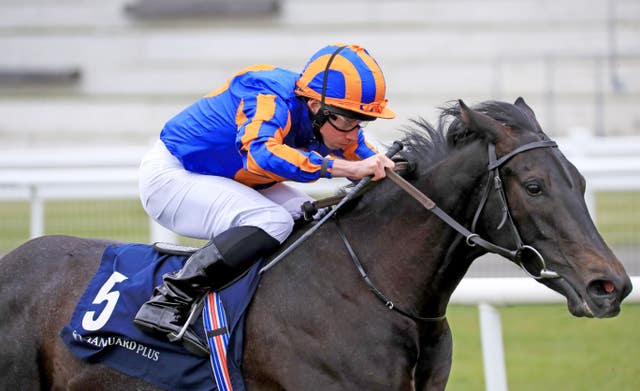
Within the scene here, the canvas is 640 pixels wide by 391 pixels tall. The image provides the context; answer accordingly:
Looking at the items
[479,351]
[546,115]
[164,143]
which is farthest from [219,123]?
[546,115]

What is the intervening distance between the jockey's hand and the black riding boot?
41cm

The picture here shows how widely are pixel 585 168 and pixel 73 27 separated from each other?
38.6ft

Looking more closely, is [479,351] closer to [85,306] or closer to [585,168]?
[585,168]

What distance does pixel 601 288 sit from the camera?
11.4 feet

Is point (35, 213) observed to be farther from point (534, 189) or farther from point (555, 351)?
point (534, 189)

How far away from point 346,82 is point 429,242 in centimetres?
68

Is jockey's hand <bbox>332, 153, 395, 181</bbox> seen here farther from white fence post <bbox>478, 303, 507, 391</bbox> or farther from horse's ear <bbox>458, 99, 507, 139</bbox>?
white fence post <bbox>478, 303, 507, 391</bbox>

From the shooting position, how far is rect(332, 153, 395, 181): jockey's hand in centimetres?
389

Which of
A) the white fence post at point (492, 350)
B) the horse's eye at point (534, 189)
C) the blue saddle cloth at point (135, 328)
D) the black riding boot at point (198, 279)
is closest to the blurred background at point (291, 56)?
the white fence post at point (492, 350)

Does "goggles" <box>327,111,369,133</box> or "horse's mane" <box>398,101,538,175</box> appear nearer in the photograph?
"horse's mane" <box>398,101,538,175</box>

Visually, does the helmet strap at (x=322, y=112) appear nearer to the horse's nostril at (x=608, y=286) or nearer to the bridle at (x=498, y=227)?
the bridle at (x=498, y=227)

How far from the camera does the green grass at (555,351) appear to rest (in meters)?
6.12

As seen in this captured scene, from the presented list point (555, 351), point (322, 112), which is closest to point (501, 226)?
point (322, 112)

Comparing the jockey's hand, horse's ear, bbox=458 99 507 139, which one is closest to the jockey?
the jockey's hand
